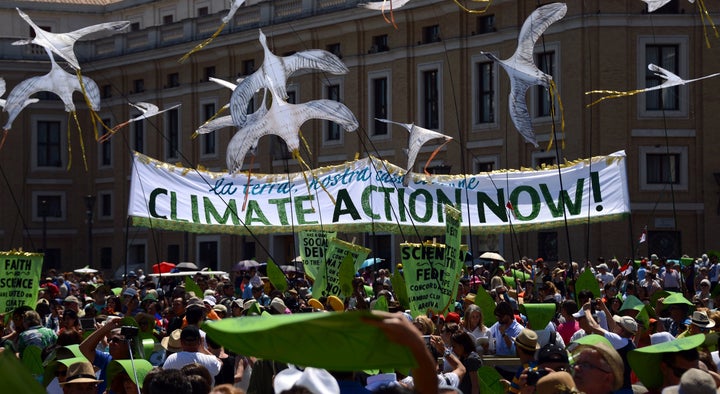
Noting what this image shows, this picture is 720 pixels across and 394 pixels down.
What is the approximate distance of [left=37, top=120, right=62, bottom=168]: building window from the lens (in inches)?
2456

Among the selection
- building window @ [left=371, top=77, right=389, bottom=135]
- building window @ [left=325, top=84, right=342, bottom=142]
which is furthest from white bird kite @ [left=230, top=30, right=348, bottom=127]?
building window @ [left=325, top=84, right=342, bottom=142]

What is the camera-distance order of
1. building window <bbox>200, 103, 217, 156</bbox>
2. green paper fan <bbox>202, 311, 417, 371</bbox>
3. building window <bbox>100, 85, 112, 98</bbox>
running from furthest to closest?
1. building window <bbox>100, 85, 112, 98</bbox>
2. building window <bbox>200, 103, 217, 156</bbox>
3. green paper fan <bbox>202, 311, 417, 371</bbox>

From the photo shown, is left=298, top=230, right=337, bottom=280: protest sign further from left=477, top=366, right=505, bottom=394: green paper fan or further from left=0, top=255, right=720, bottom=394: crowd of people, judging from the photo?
left=477, top=366, right=505, bottom=394: green paper fan

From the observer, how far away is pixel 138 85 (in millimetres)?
59188

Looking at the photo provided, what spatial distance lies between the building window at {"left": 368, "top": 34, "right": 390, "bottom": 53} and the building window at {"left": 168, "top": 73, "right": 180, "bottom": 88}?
10.9 meters

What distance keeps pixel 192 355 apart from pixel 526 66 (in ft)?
28.2

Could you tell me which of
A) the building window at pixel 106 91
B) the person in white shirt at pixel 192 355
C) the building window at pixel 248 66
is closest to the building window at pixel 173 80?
the building window at pixel 106 91

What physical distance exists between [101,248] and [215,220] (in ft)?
130

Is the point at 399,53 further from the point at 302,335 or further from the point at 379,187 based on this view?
the point at 302,335

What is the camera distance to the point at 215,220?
2316cm

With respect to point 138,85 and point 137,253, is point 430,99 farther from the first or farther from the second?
Result: point 137,253

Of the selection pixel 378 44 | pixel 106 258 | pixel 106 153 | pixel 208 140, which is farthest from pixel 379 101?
pixel 106 258

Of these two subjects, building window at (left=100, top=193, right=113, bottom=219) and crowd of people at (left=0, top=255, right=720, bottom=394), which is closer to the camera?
crowd of people at (left=0, top=255, right=720, bottom=394)

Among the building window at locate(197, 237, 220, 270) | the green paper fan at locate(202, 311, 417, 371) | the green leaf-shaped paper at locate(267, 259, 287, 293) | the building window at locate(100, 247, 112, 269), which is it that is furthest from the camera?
the building window at locate(100, 247, 112, 269)
